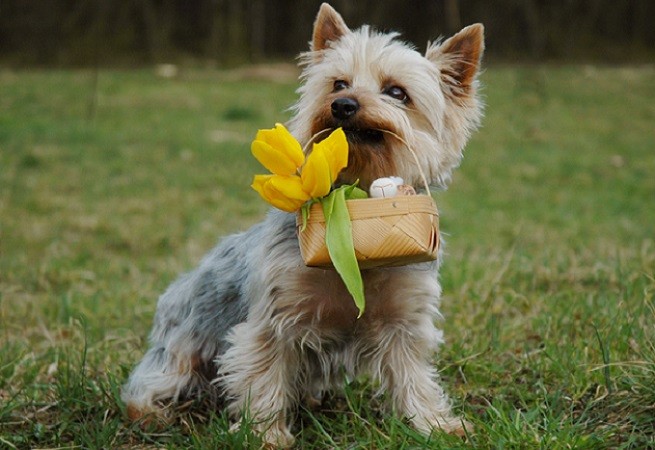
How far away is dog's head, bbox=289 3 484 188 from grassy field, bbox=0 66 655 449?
3.22 ft

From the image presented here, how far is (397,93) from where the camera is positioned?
3512mm

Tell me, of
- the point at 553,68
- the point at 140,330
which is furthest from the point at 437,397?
the point at 553,68

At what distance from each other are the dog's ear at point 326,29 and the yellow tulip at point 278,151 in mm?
790

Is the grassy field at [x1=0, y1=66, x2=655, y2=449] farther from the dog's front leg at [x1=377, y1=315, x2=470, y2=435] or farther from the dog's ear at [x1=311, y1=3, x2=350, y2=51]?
the dog's ear at [x1=311, y1=3, x2=350, y2=51]

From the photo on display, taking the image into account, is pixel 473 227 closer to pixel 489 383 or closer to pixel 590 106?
pixel 489 383

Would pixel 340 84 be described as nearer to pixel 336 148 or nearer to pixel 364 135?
pixel 364 135

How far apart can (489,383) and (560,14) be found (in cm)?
2016

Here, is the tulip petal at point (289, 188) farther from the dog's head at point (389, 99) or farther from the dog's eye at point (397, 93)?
the dog's eye at point (397, 93)

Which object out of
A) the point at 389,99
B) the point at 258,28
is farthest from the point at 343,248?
the point at 258,28

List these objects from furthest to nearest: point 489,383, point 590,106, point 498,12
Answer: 1. point 498,12
2. point 590,106
3. point 489,383

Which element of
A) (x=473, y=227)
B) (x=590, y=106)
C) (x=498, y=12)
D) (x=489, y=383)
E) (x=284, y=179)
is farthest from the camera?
(x=498, y=12)

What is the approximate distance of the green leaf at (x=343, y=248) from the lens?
2.98 m

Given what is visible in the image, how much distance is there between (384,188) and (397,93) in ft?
1.74

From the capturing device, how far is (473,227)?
839cm
